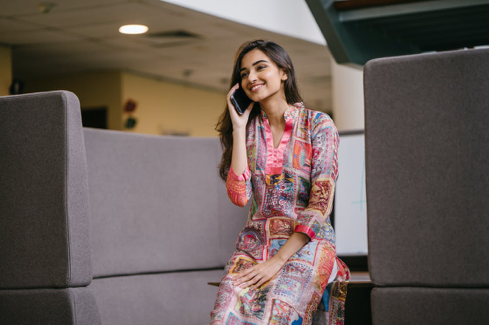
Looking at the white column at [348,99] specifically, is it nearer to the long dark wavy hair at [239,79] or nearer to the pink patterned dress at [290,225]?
the long dark wavy hair at [239,79]

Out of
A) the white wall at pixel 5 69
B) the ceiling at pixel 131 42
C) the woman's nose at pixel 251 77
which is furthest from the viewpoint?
the white wall at pixel 5 69

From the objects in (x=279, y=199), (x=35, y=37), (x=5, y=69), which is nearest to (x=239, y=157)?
(x=279, y=199)

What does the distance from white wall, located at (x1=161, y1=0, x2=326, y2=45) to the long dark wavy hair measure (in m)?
3.65

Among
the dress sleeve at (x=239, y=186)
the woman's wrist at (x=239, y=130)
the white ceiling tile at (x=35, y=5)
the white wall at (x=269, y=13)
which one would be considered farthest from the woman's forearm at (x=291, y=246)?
the white ceiling tile at (x=35, y=5)

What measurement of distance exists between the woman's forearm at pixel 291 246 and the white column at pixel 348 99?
4.41 meters

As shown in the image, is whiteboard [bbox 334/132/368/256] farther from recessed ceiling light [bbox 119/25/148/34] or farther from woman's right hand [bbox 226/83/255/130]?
recessed ceiling light [bbox 119/25/148/34]

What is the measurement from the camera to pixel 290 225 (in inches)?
89.9

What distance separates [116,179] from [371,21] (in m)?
2.66

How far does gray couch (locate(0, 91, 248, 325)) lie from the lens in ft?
7.50

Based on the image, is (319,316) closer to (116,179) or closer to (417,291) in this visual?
(417,291)

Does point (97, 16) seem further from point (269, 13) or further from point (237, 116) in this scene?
point (237, 116)

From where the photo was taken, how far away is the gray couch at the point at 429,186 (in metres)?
1.85

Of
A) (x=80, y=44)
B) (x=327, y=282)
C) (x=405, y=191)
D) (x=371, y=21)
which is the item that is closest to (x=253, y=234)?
(x=327, y=282)

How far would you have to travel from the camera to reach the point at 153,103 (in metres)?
10.2
